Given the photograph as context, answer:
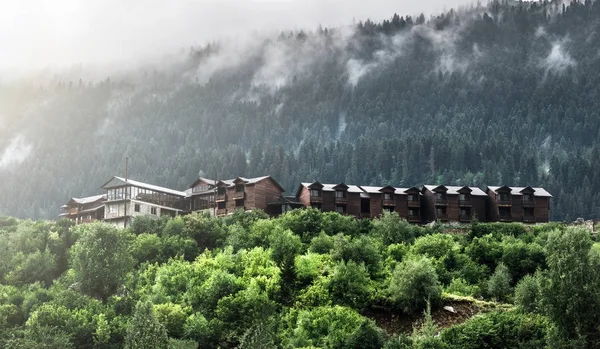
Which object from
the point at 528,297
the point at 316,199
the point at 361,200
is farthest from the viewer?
the point at 361,200

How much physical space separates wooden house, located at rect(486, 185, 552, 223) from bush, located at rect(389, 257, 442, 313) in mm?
58850

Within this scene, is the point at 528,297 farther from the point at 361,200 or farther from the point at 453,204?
the point at 361,200

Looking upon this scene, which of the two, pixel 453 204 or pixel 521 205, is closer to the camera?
pixel 453 204

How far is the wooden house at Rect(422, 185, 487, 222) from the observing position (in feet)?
445

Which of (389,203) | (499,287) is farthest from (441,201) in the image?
(499,287)

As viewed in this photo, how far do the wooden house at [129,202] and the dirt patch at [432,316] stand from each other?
63.8 meters

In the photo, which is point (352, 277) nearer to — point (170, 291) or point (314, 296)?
point (314, 296)

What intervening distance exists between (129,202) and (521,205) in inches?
2631

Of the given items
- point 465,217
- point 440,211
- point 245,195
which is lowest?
point 465,217

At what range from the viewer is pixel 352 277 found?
282 feet

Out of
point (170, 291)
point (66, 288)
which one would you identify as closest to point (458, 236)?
point (170, 291)

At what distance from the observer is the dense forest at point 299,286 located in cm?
6794

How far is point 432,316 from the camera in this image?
7844 centimetres

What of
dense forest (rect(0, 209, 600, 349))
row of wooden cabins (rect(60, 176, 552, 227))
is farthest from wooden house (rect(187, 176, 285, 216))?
dense forest (rect(0, 209, 600, 349))
